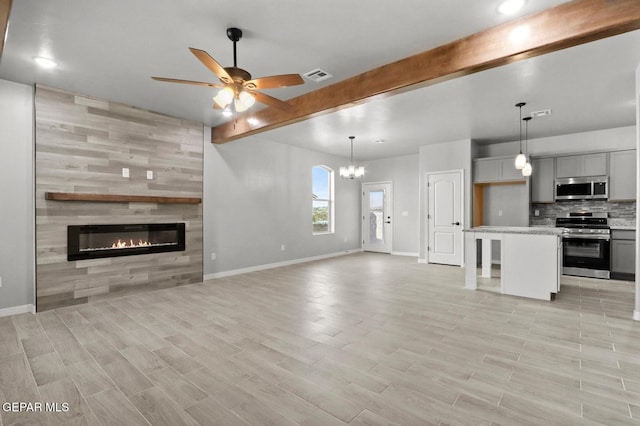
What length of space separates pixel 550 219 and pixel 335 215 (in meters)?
4.91

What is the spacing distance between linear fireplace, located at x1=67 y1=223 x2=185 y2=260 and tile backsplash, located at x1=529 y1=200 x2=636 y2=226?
7.17m

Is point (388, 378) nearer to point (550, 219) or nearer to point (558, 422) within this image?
point (558, 422)

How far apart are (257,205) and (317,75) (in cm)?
359

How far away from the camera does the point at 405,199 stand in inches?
343

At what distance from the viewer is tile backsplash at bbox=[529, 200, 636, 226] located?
5.84 m

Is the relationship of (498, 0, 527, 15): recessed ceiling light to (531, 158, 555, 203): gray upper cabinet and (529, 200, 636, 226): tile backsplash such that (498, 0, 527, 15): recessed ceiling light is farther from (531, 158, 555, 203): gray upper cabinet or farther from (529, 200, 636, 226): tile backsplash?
(529, 200, 636, 226): tile backsplash

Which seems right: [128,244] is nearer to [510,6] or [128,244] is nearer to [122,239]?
[122,239]

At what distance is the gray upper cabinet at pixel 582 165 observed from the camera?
586 cm

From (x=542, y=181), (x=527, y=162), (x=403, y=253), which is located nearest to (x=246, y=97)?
(x=527, y=162)

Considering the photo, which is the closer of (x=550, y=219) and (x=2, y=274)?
(x=2, y=274)

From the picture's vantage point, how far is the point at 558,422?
1.87 metres

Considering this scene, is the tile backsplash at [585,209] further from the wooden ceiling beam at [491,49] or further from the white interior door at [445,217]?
the wooden ceiling beam at [491,49]

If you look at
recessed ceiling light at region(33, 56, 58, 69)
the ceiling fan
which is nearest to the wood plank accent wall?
recessed ceiling light at region(33, 56, 58, 69)

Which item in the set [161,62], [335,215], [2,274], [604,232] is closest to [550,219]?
[604,232]
